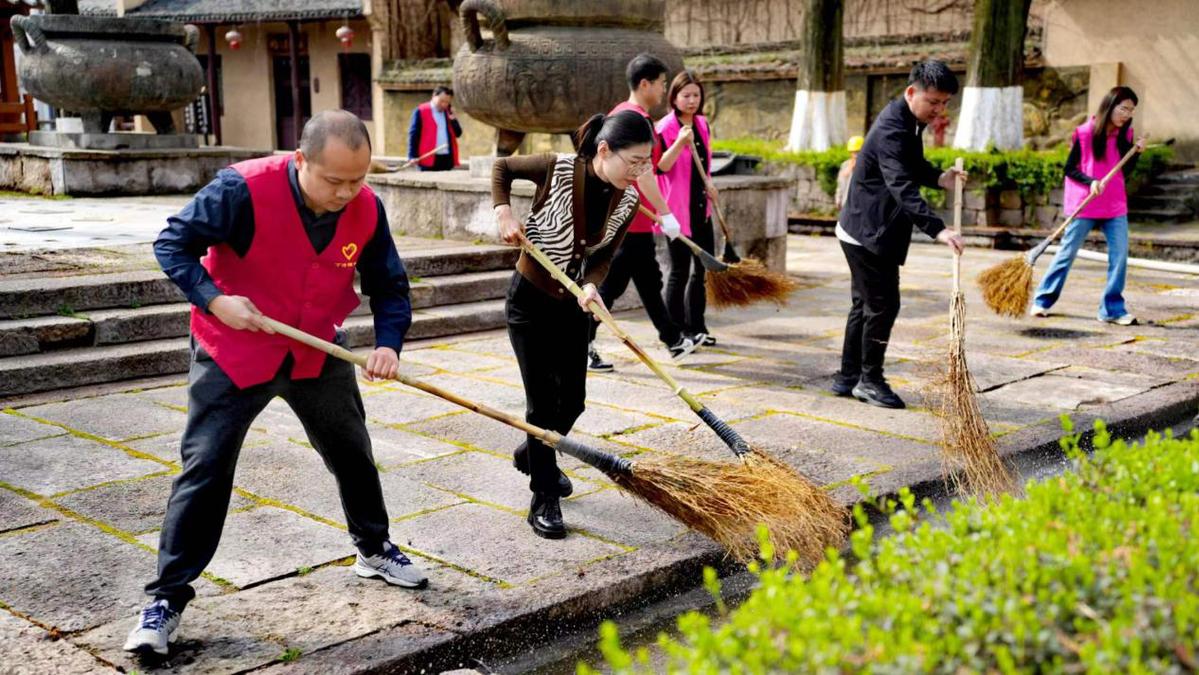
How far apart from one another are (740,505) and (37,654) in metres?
2.12

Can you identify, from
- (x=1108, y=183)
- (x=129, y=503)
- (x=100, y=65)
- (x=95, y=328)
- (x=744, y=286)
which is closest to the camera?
(x=129, y=503)

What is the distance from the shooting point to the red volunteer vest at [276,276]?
3.51 metres

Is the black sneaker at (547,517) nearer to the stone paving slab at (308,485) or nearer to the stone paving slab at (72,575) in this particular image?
the stone paving slab at (308,485)

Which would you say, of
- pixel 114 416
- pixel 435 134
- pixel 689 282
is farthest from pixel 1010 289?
pixel 435 134

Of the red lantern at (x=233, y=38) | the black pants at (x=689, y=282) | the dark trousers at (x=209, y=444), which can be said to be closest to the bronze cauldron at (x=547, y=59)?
the black pants at (x=689, y=282)

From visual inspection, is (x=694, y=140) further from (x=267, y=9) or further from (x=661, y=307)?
(x=267, y=9)

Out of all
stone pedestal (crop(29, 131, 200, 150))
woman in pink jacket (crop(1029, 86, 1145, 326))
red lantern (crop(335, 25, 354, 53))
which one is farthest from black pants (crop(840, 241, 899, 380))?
red lantern (crop(335, 25, 354, 53))

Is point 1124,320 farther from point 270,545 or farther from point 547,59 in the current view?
point 270,545

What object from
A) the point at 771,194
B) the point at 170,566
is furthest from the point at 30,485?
the point at 771,194

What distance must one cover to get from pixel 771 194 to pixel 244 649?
24.4 ft

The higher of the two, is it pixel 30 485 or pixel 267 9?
pixel 267 9

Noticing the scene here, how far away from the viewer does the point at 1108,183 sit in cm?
880

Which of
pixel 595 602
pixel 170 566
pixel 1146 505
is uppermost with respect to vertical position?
pixel 1146 505

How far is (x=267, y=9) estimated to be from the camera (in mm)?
26094
